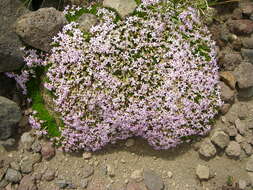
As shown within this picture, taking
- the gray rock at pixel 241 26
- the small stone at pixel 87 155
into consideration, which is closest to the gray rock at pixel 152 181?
the small stone at pixel 87 155

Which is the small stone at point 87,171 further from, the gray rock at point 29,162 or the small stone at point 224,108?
the small stone at point 224,108

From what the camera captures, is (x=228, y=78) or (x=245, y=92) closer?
(x=228, y=78)

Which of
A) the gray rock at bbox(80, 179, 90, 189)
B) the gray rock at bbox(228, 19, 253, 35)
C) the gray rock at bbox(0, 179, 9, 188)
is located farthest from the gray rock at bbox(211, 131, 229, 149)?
the gray rock at bbox(0, 179, 9, 188)

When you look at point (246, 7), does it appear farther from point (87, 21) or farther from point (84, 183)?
point (84, 183)

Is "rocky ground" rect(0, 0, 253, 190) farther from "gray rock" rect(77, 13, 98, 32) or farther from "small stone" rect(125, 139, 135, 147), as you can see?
"gray rock" rect(77, 13, 98, 32)

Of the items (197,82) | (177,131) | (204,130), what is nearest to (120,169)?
(177,131)

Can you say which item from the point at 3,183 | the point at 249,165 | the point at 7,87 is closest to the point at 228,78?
the point at 249,165

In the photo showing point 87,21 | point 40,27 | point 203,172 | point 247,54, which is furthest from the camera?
point 247,54
